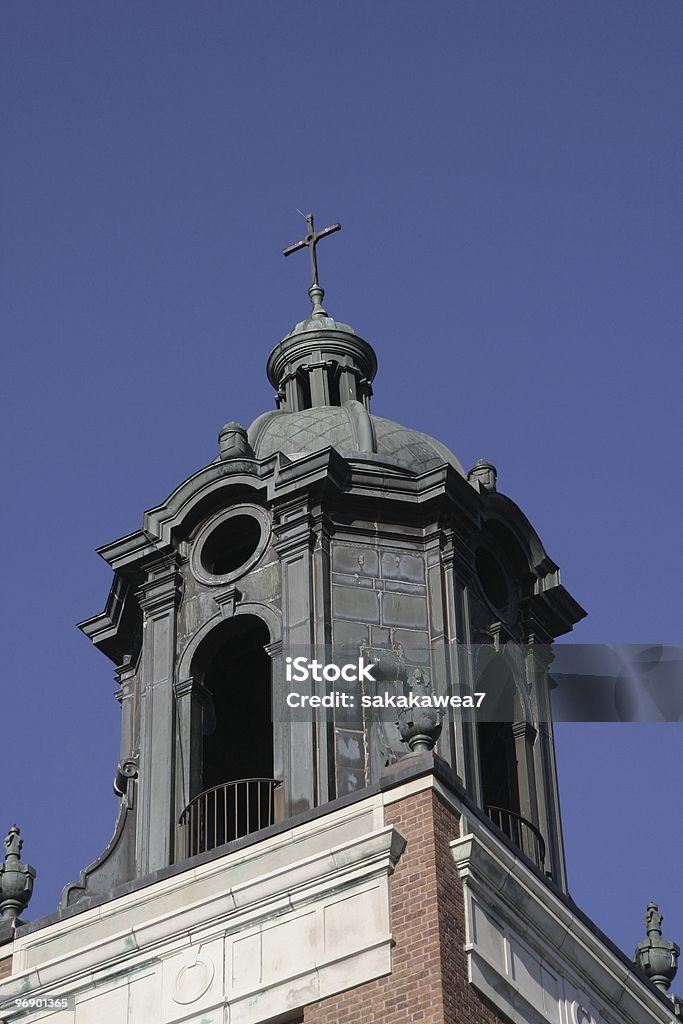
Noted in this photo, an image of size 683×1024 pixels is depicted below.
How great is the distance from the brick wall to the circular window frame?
5.44 m

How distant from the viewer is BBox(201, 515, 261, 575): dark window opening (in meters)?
32.0

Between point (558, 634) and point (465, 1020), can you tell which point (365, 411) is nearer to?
point (558, 634)

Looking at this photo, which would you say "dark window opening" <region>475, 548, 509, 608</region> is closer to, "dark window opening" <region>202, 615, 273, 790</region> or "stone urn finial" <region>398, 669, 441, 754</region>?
"dark window opening" <region>202, 615, 273, 790</region>

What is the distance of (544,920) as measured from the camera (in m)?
28.2

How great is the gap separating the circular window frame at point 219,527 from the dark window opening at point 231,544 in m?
0.03

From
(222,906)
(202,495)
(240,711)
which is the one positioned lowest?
(222,906)

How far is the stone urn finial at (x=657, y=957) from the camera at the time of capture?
31.7 metres

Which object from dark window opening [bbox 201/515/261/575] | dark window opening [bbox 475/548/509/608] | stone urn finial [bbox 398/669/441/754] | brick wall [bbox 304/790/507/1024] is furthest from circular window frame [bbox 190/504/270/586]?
brick wall [bbox 304/790/507/1024]

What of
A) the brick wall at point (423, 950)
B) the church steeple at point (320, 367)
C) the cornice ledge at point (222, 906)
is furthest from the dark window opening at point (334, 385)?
the brick wall at point (423, 950)

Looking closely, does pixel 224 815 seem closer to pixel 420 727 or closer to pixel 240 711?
pixel 420 727

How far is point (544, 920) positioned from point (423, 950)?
266 centimetres

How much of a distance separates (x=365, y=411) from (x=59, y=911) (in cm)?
860

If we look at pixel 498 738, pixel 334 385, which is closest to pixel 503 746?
pixel 498 738

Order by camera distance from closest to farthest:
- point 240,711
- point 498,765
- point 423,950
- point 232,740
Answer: point 423,950
point 498,765
point 232,740
point 240,711
